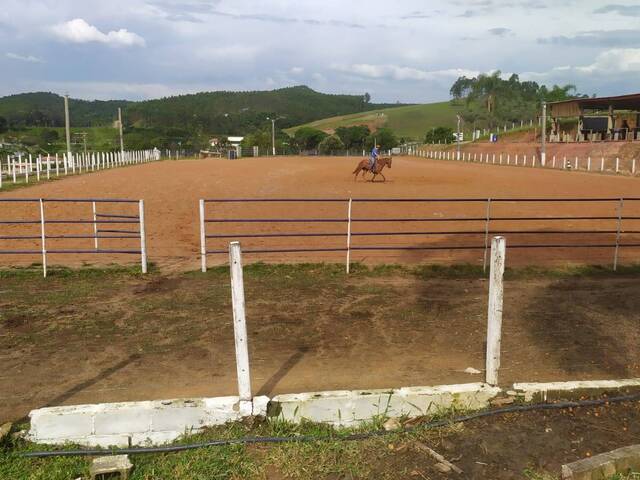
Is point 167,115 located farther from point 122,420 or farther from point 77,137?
point 122,420

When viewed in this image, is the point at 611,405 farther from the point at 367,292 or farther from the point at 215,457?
the point at 367,292

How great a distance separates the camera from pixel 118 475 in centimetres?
368

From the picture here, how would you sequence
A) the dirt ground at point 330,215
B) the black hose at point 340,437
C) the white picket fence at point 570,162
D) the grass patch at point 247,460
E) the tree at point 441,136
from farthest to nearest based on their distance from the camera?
1. the tree at point 441,136
2. the white picket fence at point 570,162
3. the dirt ground at point 330,215
4. the black hose at point 340,437
5. the grass patch at point 247,460

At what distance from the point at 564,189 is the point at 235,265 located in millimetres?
23251

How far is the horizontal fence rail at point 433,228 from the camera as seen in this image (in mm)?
10500

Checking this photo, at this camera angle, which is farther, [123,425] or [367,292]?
[367,292]

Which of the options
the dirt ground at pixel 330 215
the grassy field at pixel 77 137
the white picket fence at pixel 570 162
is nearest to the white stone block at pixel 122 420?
the dirt ground at pixel 330 215

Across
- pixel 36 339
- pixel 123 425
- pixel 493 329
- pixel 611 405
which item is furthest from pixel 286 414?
pixel 36 339

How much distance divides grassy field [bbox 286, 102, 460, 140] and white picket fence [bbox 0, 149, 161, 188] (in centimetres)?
9021

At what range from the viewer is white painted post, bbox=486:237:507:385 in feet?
15.5

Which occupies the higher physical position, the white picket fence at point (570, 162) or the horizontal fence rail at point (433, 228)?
the white picket fence at point (570, 162)

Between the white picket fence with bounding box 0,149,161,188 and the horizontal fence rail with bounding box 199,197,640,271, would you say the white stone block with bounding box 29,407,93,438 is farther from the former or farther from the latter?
the white picket fence with bounding box 0,149,161,188

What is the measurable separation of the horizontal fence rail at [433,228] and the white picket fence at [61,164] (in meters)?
15.2

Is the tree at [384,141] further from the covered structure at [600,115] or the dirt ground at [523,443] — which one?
the dirt ground at [523,443]
